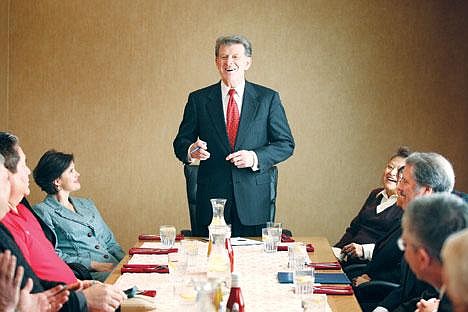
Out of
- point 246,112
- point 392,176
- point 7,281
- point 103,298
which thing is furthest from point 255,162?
point 7,281

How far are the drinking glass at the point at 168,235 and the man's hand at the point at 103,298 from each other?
1.23 m

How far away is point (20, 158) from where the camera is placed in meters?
3.66

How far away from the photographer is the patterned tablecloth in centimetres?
336

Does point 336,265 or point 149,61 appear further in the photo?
point 149,61

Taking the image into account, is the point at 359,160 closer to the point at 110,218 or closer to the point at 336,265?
the point at 110,218

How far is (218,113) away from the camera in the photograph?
17.9 feet

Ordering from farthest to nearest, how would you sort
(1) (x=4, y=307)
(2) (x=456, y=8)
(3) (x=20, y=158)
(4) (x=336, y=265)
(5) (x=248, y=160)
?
(2) (x=456, y=8), (5) (x=248, y=160), (4) (x=336, y=265), (3) (x=20, y=158), (1) (x=4, y=307)

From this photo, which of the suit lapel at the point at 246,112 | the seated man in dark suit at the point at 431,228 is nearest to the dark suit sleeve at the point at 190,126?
the suit lapel at the point at 246,112

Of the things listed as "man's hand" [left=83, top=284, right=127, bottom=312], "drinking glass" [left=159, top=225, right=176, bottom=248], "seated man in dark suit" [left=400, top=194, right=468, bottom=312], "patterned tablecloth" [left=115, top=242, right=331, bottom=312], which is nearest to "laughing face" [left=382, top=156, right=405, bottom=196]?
"patterned tablecloth" [left=115, top=242, right=331, bottom=312]

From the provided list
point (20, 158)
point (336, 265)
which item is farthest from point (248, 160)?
point (20, 158)

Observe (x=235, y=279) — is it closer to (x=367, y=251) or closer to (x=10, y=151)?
(x=10, y=151)

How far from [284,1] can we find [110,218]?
247cm

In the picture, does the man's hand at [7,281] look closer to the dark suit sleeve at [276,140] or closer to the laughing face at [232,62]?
the dark suit sleeve at [276,140]

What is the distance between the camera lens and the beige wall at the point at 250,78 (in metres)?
7.28
